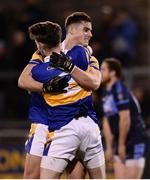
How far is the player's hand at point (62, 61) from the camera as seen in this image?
6.03 m

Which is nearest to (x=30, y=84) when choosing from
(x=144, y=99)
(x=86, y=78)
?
(x=86, y=78)

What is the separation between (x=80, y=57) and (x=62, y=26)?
6990 mm

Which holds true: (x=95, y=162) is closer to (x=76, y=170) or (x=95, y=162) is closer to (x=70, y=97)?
(x=76, y=170)

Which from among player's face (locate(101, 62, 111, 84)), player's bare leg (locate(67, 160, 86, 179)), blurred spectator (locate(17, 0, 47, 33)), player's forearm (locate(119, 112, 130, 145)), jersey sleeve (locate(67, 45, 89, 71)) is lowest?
player's forearm (locate(119, 112, 130, 145))

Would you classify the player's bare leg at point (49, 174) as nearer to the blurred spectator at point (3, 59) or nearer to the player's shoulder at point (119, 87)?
the player's shoulder at point (119, 87)

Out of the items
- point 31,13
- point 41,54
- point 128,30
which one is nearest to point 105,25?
point 128,30

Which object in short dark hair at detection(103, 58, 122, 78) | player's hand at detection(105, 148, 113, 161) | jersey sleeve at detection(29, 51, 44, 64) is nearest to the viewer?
jersey sleeve at detection(29, 51, 44, 64)

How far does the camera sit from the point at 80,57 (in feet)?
20.5

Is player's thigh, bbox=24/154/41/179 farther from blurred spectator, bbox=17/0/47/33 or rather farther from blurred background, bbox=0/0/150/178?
blurred spectator, bbox=17/0/47/33

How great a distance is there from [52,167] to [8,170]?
17.0ft

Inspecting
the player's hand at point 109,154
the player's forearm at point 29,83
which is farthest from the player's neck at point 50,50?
the player's hand at point 109,154

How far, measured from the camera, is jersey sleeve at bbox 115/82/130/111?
30.3 ft

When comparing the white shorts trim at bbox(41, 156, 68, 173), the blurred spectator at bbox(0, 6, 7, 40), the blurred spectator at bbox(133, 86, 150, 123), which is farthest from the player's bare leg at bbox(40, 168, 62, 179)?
the blurred spectator at bbox(0, 6, 7, 40)

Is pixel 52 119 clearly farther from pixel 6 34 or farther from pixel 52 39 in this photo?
Result: pixel 6 34
